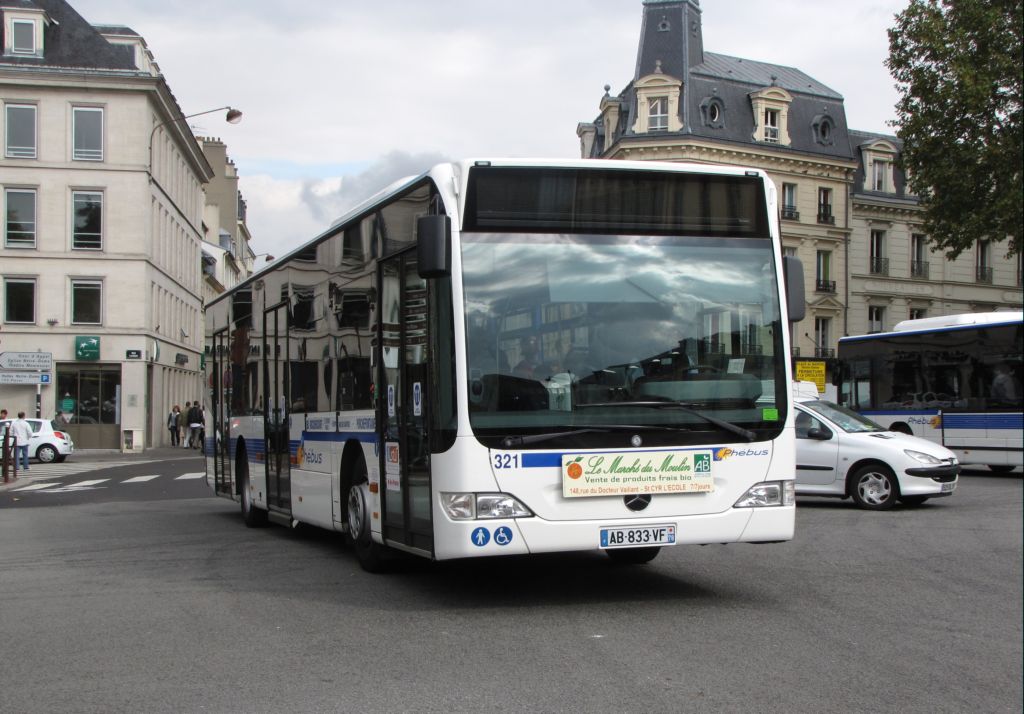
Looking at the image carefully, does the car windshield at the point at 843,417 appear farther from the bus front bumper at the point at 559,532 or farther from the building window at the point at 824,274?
the building window at the point at 824,274

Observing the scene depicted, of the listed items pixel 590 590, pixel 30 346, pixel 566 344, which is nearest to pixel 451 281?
pixel 566 344

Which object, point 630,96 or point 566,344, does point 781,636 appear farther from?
point 630,96

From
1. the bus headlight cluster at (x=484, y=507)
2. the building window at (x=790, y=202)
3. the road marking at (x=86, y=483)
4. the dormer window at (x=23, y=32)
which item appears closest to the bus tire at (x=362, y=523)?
the bus headlight cluster at (x=484, y=507)

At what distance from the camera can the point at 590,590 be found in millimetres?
9211

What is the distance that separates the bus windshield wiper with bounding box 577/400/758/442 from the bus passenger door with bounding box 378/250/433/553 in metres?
1.23

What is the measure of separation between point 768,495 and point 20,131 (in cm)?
4855

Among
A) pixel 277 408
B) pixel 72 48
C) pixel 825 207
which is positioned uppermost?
pixel 72 48

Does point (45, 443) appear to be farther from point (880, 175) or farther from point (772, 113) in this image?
point (880, 175)

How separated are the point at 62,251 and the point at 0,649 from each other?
46445 millimetres

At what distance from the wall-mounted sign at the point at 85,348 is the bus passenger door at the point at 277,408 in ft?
126

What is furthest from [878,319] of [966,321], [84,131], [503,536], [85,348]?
[84,131]

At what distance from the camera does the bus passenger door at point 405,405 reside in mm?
8391

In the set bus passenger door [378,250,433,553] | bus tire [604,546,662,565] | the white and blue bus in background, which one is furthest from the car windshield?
the white and blue bus in background

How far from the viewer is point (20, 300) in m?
49.9
